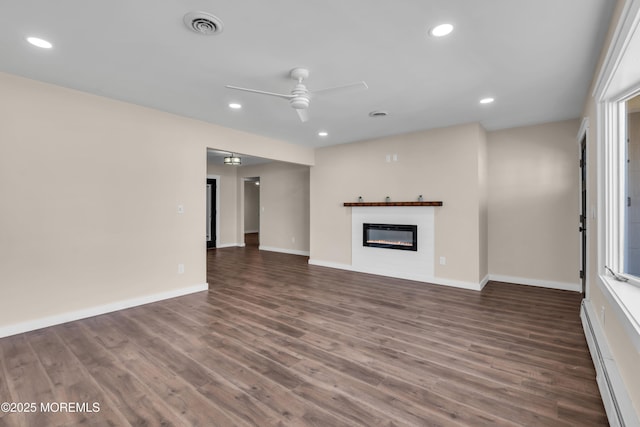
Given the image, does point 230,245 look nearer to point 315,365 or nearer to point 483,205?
point 483,205

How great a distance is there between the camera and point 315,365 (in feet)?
7.61

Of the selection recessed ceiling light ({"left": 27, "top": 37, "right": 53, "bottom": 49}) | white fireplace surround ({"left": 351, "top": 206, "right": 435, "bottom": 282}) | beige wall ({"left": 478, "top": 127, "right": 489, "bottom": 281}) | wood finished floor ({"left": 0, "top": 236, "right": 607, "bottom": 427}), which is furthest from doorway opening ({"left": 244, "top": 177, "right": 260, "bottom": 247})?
recessed ceiling light ({"left": 27, "top": 37, "right": 53, "bottom": 49})

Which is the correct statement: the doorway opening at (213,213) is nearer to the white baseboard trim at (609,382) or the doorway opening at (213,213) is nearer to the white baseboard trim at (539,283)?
the white baseboard trim at (539,283)

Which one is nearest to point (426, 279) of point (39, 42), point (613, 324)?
point (613, 324)

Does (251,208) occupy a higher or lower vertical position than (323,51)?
lower

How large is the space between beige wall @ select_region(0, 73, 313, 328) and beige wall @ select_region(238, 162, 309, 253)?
366 centimetres

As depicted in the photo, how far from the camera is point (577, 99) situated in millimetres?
3529

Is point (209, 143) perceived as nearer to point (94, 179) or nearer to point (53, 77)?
point (94, 179)

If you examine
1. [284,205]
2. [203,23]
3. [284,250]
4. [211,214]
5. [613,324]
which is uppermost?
[203,23]

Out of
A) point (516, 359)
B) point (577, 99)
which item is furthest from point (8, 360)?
point (577, 99)

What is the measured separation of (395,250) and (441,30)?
149 inches

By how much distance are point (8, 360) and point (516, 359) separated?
13.4 ft

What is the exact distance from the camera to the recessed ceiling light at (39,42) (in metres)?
2.26

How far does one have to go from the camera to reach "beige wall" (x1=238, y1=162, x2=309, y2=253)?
7.87 meters
